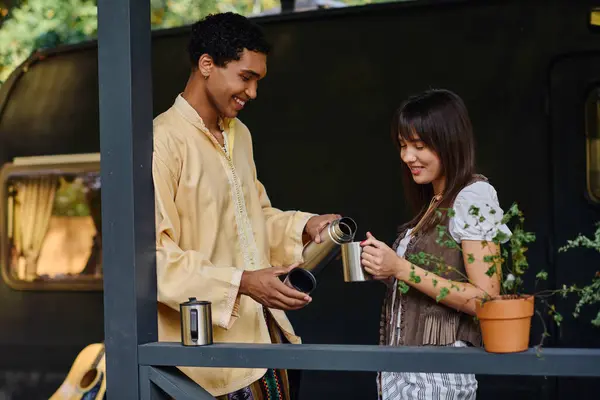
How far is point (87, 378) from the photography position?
5.62 m

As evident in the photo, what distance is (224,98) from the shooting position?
310 cm

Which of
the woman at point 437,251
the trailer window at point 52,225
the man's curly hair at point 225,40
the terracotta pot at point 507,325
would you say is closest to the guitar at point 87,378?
the trailer window at point 52,225

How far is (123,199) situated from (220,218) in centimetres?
51

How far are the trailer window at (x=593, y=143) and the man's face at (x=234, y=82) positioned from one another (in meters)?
2.07

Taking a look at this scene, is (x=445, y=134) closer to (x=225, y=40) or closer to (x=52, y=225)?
(x=225, y=40)

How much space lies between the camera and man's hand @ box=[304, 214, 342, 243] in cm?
325

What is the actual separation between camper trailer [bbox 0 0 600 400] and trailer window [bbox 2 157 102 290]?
0.03ft

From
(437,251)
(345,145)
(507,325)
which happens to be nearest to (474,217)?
(437,251)

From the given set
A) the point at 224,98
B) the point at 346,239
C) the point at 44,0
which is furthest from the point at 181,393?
Answer: the point at 44,0

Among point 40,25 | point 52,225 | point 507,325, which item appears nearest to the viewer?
point 507,325

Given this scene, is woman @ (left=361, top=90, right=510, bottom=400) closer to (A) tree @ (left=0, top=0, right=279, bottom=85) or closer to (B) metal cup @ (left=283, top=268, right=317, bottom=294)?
(B) metal cup @ (left=283, top=268, right=317, bottom=294)

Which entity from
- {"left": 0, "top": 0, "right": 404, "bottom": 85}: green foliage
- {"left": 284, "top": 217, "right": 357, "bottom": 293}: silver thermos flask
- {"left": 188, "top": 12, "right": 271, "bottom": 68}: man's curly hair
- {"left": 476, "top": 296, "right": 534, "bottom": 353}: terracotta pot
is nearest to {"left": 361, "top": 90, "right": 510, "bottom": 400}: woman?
{"left": 284, "top": 217, "right": 357, "bottom": 293}: silver thermos flask

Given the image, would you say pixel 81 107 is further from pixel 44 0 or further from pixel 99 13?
pixel 44 0

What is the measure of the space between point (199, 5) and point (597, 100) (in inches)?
496
